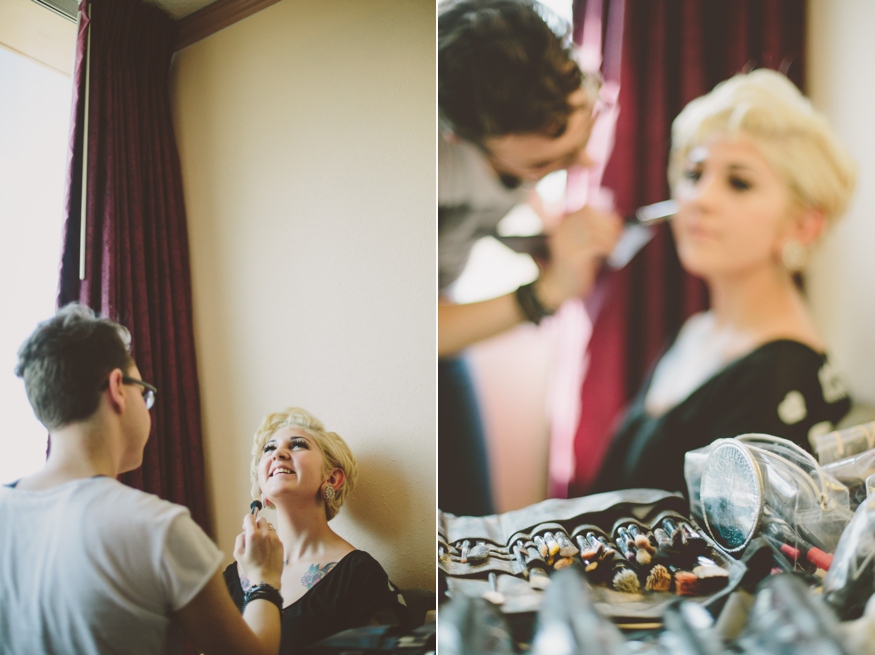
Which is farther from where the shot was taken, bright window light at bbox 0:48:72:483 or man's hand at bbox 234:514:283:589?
bright window light at bbox 0:48:72:483

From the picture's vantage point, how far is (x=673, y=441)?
1.29 m

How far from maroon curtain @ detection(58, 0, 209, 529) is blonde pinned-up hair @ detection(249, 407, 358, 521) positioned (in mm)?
253

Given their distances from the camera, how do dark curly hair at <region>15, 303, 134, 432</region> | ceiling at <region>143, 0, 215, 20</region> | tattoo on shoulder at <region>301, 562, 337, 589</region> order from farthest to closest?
ceiling at <region>143, 0, 215, 20</region> < tattoo on shoulder at <region>301, 562, 337, 589</region> < dark curly hair at <region>15, 303, 134, 432</region>

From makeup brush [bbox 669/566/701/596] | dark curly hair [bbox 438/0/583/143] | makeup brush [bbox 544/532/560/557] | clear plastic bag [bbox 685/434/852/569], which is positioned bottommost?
makeup brush [bbox 669/566/701/596]

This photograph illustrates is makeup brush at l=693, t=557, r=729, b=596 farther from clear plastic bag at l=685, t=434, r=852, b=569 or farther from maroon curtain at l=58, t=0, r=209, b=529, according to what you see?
maroon curtain at l=58, t=0, r=209, b=529

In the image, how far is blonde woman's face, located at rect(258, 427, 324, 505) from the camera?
147 centimetres

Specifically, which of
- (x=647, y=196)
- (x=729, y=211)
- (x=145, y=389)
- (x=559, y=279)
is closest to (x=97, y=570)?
(x=145, y=389)

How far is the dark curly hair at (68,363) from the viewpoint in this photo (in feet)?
4.20

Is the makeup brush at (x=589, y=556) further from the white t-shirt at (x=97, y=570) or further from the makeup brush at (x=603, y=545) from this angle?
the white t-shirt at (x=97, y=570)

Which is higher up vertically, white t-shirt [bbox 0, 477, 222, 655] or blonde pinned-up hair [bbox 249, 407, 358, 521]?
blonde pinned-up hair [bbox 249, 407, 358, 521]

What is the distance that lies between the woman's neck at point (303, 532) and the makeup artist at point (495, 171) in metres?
0.35

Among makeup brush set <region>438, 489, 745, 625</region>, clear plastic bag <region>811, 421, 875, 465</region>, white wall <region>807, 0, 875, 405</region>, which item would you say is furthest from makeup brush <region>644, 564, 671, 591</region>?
white wall <region>807, 0, 875, 405</region>

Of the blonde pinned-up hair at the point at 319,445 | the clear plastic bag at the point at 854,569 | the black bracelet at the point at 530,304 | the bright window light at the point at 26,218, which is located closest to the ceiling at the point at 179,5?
the bright window light at the point at 26,218

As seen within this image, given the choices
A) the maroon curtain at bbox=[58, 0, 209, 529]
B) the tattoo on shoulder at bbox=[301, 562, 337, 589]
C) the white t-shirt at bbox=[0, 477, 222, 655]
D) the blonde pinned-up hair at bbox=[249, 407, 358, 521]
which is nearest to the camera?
the white t-shirt at bbox=[0, 477, 222, 655]
